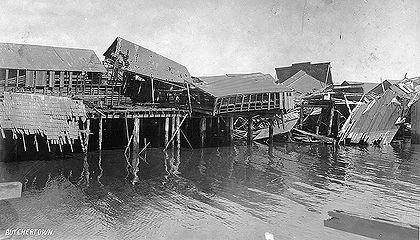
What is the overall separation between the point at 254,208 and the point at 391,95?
2426cm

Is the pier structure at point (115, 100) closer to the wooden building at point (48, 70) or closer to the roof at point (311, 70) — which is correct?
the wooden building at point (48, 70)

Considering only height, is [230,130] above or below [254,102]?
below

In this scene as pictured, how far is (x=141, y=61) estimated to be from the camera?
3372 cm

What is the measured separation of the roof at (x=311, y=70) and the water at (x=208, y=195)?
2556 centimetres

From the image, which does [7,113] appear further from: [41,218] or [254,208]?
[254,208]

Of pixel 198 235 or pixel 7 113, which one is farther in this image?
pixel 7 113

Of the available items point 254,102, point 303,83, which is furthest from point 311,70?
point 254,102

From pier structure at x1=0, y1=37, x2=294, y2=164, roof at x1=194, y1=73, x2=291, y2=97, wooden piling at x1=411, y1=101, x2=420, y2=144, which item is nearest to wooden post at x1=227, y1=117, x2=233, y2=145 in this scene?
pier structure at x1=0, y1=37, x2=294, y2=164

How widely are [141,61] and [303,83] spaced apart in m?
23.7

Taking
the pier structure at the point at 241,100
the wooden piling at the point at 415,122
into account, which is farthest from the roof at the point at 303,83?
the pier structure at the point at 241,100

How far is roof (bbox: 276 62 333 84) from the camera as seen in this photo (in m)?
51.8

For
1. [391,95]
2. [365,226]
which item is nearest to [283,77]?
[391,95]

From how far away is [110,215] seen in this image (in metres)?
13.4

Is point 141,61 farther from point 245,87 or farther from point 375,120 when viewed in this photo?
point 375,120
